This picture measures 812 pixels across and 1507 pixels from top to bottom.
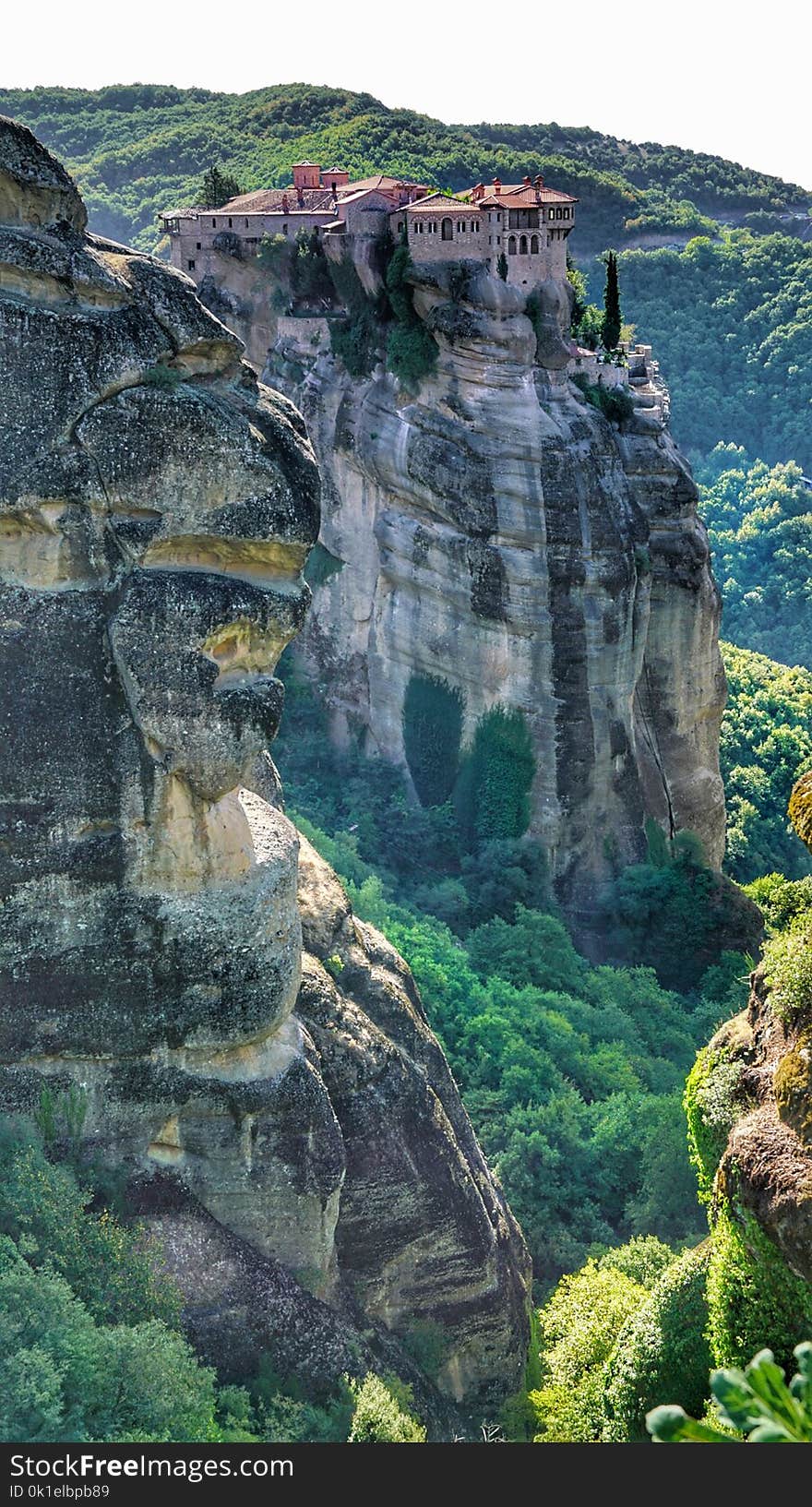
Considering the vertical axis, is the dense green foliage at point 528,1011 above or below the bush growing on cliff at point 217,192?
below

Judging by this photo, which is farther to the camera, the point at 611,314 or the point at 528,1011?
the point at 611,314

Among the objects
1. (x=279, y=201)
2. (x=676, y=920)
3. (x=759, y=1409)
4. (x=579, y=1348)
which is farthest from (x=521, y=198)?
(x=759, y=1409)

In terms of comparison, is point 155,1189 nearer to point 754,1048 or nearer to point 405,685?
point 754,1048

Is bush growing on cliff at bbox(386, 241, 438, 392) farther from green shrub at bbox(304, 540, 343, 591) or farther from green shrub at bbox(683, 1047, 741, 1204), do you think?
green shrub at bbox(683, 1047, 741, 1204)

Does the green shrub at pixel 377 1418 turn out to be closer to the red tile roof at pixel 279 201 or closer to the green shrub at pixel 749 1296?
the green shrub at pixel 749 1296

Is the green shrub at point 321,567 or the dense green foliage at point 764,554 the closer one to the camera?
the green shrub at point 321,567

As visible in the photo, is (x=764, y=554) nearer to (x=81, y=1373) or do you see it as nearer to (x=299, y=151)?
(x=299, y=151)

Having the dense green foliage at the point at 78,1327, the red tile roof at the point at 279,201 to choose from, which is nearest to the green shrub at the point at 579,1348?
the dense green foliage at the point at 78,1327
